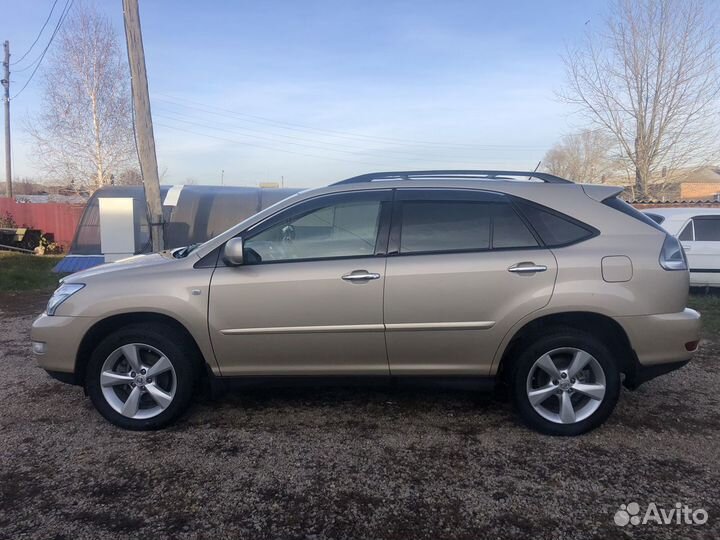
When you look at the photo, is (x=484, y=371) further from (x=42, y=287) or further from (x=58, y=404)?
(x=42, y=287)

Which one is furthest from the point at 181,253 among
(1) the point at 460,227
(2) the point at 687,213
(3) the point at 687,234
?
(2) the point at 687,213

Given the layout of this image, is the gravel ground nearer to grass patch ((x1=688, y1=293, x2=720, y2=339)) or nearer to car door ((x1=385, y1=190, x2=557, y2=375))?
car door ((x1=385, y1=190, x2=557, y2=375))

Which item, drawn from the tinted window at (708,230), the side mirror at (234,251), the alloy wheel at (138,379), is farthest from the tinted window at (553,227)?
the tinted window at (708,230)

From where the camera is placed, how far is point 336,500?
2.92 meters

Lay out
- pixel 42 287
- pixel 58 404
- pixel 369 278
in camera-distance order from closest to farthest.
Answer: pixel 369 278 → pixel 58 404 → pixel 42 287

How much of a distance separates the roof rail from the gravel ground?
179 centimetres

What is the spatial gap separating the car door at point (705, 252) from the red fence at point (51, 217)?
819 inches

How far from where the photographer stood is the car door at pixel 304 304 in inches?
142

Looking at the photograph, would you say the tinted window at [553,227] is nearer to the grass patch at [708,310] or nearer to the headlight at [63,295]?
the headlight at [63,295]

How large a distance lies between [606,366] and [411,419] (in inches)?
55.8

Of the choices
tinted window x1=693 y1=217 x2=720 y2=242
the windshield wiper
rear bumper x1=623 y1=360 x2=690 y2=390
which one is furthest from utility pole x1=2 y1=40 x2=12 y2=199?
rear bumper x1=623 y1=360 x2=690 y2=390

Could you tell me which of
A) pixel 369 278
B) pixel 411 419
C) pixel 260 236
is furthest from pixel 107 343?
pixel 411 419

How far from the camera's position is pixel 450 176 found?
408 cm

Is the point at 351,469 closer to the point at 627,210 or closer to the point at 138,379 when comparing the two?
the point at 138,379
